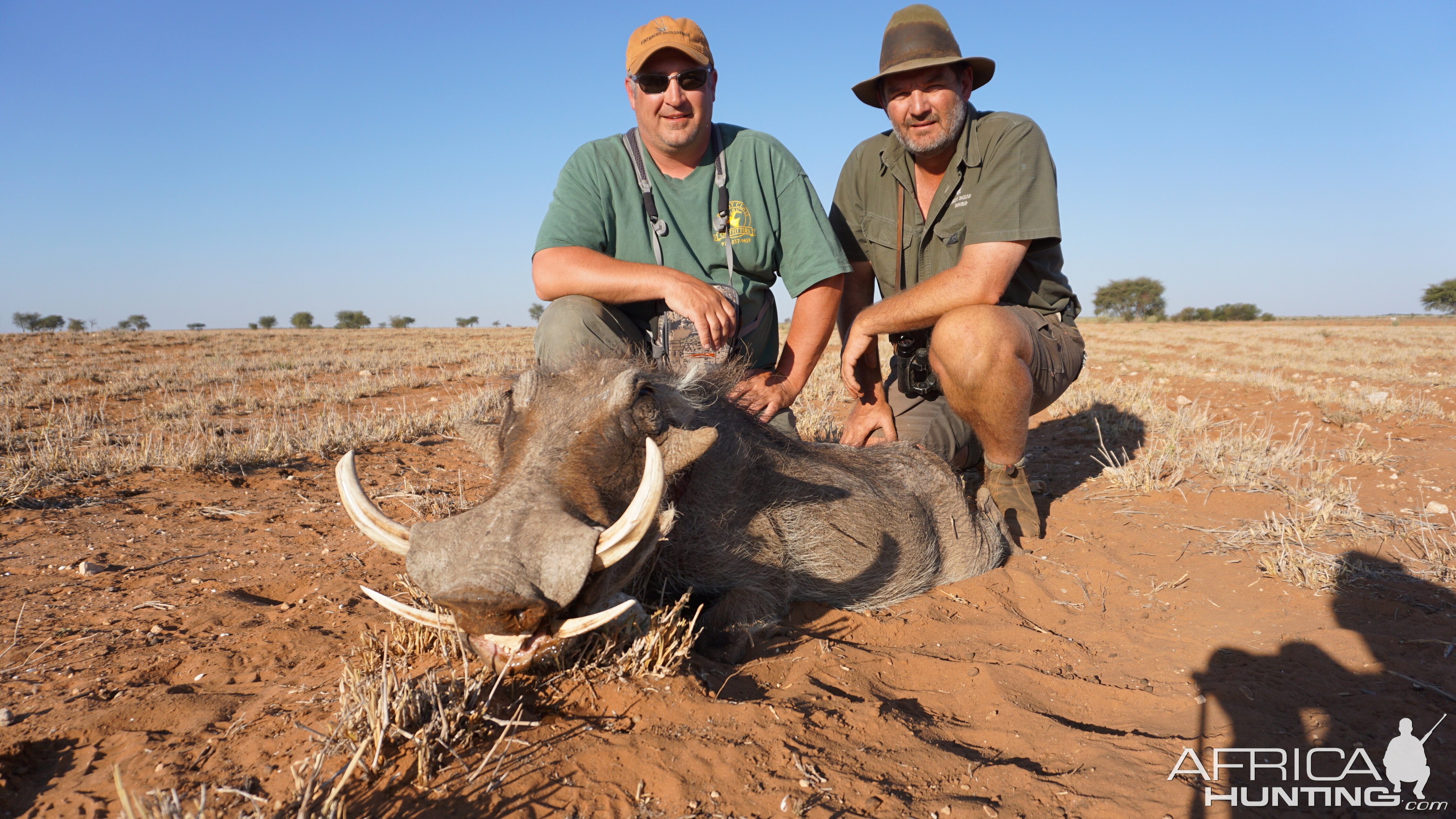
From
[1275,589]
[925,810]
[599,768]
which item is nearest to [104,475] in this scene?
[599,768]

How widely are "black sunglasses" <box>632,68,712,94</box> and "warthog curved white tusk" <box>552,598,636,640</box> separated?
120 inches

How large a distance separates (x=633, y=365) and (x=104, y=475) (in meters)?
3.61

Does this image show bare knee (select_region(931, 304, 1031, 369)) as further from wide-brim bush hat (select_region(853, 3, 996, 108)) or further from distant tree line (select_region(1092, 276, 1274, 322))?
distant tree line (select_region(1092, 276, 1274, 322))

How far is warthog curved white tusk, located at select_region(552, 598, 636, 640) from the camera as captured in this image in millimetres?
1644

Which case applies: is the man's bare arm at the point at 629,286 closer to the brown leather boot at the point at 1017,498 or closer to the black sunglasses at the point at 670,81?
the black sunglasses at the point at 670,81

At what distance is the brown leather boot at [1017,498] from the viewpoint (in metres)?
4.19

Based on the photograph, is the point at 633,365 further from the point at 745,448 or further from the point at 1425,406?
the point at 1425,406

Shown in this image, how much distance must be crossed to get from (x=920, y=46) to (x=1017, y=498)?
2.58 m

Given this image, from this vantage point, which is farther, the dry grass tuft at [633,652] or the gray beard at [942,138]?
the gray beard at [942,138]

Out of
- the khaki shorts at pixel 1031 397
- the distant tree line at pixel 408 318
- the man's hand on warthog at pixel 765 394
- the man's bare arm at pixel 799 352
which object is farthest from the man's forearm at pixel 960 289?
the distant tree line at pixel 408 318

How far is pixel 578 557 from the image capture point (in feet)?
5.57

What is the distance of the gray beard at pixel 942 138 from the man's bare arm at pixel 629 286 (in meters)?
1.71

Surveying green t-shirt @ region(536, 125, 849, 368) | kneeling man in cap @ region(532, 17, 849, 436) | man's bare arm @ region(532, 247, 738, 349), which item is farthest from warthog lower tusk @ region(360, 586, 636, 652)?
green t-shirt @ region(536, 125, 849, 368)

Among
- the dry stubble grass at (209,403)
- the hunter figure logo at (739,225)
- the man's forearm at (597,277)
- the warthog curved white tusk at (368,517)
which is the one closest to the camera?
the warthog curved white tusk at (368,517)
